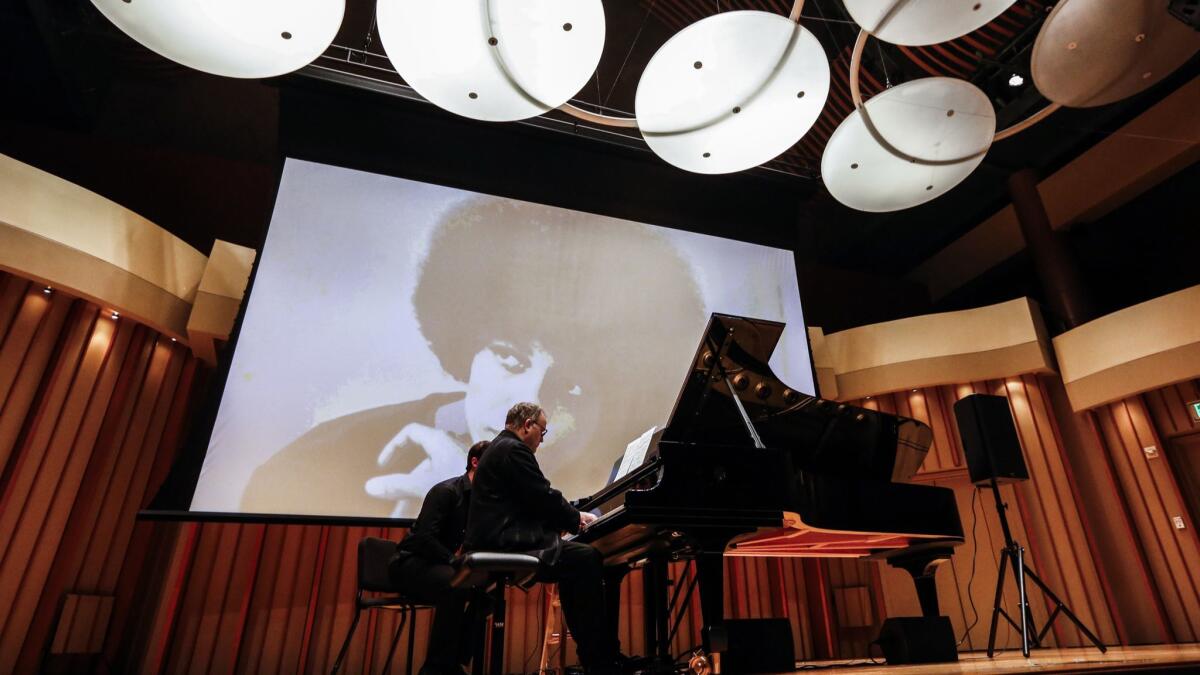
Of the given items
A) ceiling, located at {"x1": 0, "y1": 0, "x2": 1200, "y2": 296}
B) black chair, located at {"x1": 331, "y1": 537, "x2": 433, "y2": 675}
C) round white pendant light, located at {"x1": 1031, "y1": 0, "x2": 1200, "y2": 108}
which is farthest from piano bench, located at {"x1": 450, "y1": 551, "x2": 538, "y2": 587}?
ceiling, located at {"x1": 0, "y1": 0, "x2": 1200, "y2": 296}

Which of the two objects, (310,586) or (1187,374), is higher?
(1187,374)

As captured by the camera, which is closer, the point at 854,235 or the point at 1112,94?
the point at 1112,94

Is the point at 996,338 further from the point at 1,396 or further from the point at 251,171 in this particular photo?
the point at 1,396

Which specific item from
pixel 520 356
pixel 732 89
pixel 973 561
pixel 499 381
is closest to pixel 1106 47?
pixel 732 89

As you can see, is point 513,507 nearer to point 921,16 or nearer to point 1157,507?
A: point 921,16

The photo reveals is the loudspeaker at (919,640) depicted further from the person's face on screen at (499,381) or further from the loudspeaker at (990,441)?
the person's face on screen at (499,381)

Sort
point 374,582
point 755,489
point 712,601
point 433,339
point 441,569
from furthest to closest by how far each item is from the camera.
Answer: point 433,339 < point 374,582 < point 441,569 < point 755,489 < point 712,601

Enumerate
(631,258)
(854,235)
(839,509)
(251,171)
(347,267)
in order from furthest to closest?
(854,235) < (251,171) < (631,258) < (347,267) < (839,509)

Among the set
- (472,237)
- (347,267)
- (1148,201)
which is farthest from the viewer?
(1148,201)

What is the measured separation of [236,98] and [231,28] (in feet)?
15.1

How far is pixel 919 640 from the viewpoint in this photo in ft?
9.82

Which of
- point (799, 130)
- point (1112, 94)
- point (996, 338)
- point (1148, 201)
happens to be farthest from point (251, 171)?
point (1148, 201)

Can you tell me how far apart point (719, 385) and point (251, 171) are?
18.5 feet

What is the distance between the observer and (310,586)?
4.90 metres
